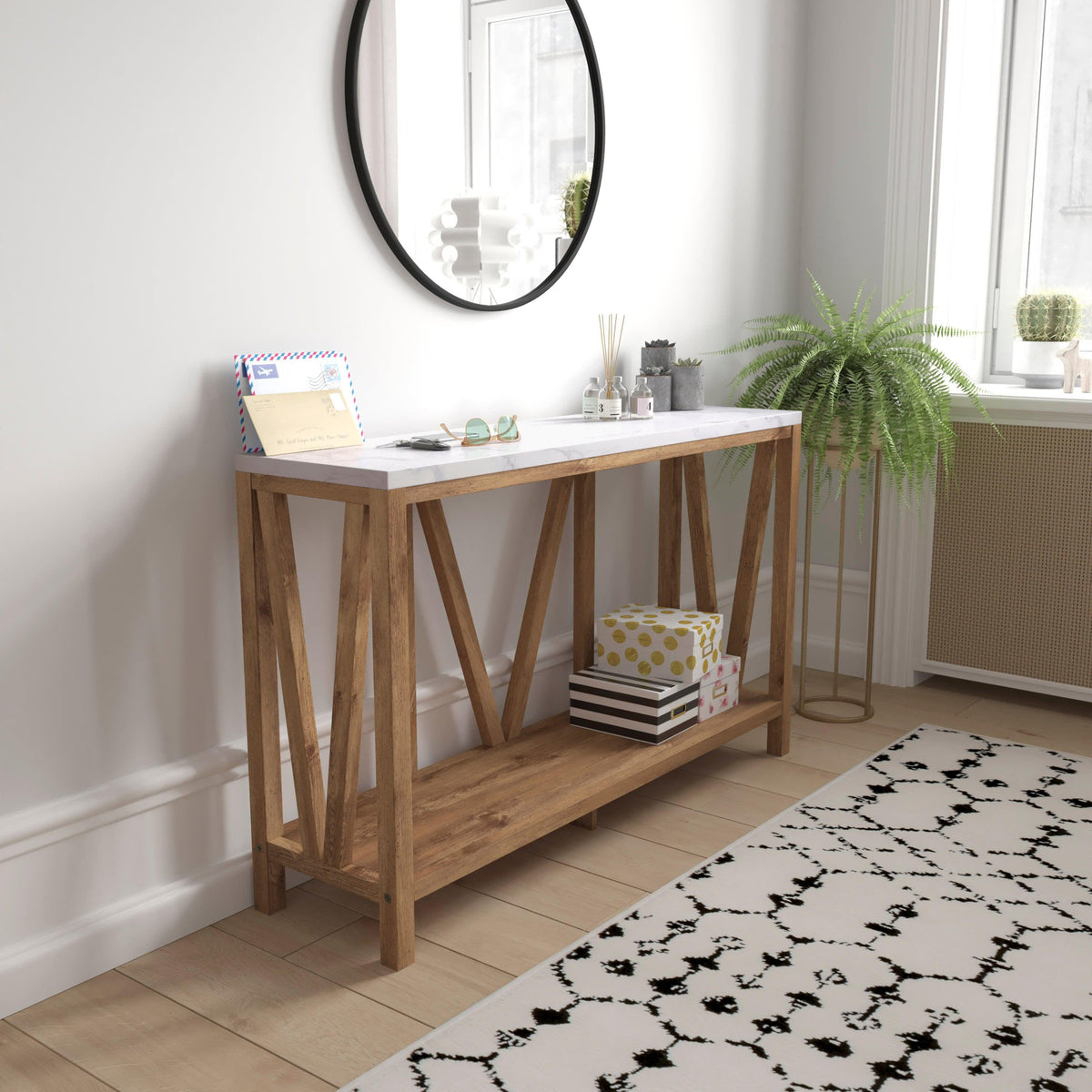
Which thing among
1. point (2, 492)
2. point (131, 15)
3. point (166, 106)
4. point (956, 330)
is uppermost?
point (131, 15)

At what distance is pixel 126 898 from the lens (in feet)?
6.29

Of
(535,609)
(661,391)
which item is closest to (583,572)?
(535,609)

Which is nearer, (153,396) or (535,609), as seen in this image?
(153,396)

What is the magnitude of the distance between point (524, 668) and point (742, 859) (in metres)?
0.61

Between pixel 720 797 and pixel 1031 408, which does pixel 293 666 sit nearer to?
pixel 720 797

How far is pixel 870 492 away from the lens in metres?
3.33

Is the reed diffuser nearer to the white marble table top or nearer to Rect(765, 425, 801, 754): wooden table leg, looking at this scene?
the white marble table top

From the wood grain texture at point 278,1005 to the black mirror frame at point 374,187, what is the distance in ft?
4.09

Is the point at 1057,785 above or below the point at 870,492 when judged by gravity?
below

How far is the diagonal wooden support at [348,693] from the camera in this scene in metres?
1.91

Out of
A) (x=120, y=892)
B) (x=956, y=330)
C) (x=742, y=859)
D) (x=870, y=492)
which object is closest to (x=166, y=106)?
(x=120, y=892)

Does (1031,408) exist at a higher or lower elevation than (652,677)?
higher

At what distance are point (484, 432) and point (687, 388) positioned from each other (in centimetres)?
82

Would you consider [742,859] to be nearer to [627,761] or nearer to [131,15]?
[627,761]
